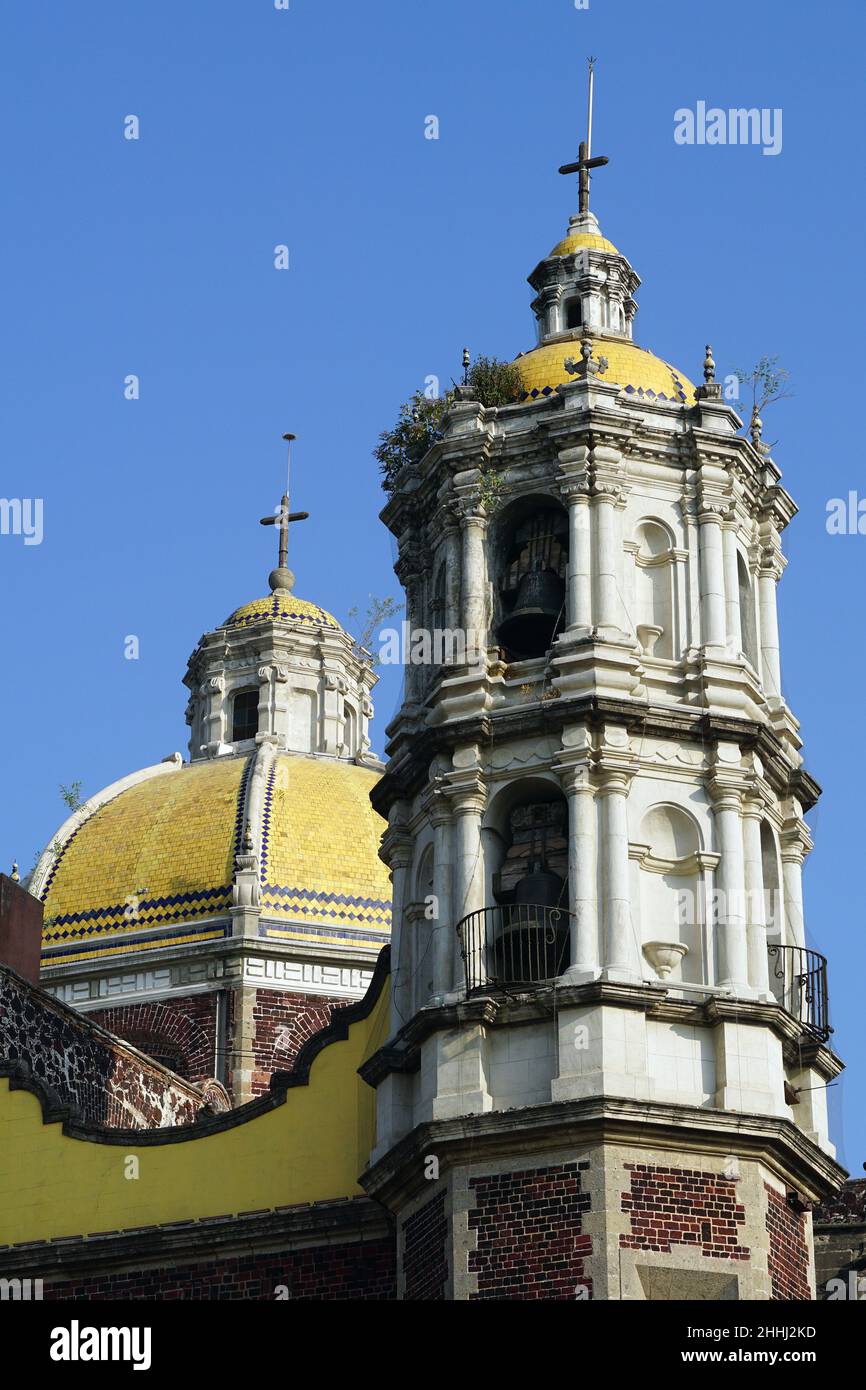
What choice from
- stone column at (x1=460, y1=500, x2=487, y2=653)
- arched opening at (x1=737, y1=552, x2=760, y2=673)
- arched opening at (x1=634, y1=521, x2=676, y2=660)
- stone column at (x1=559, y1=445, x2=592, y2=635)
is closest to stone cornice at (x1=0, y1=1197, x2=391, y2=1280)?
stone column at (x1=460, y1=500, x2=487, y2=653)

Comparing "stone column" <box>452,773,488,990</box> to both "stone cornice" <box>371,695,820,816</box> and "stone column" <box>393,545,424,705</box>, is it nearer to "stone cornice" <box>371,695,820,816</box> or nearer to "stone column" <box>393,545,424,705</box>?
"stone cornice" <box>371,695,820,816</box>

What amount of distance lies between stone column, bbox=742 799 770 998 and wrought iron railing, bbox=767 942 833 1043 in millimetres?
468

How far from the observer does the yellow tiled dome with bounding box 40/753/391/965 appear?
45.4m

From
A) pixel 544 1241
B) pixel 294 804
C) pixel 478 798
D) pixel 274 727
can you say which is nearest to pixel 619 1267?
pixel 544 1241

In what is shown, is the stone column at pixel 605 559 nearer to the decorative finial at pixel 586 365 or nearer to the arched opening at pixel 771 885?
the decorative finial at pixel 586 365

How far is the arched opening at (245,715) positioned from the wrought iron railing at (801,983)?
2195 centimetres

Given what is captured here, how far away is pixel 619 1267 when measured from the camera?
27.4 m
